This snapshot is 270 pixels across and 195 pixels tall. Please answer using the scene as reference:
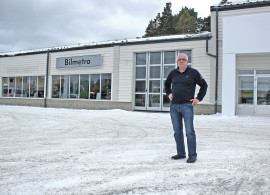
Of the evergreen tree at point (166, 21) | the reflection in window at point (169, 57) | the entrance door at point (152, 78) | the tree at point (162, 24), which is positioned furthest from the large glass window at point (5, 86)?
the evergreen tree at point (166, 21)

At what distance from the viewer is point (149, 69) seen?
1447cm

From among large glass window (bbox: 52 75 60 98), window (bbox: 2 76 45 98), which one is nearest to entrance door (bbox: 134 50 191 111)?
large glass window (bbox: 52 75 60 98)

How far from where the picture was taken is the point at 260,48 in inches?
426

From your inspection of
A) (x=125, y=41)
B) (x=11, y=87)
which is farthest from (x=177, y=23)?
(x=11, y=87)

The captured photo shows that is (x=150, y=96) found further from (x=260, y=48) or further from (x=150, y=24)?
(x=150, y=24)

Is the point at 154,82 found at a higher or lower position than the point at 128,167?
higher

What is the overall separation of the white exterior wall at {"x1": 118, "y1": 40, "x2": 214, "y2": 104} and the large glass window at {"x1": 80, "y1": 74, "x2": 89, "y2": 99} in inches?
108

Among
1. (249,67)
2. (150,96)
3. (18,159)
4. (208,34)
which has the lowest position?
(18,159)

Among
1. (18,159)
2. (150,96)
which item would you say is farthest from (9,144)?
(150,96)

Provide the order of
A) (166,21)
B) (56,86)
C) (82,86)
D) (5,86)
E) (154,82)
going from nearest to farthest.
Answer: (154,82) < (82,86) < (56,86) < (5,86) < (166,21)

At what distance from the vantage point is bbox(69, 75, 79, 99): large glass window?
16688 millimetres

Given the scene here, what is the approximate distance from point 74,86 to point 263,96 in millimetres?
11890

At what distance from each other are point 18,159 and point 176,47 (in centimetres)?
1098

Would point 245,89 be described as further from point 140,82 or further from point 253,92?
point 140,82
